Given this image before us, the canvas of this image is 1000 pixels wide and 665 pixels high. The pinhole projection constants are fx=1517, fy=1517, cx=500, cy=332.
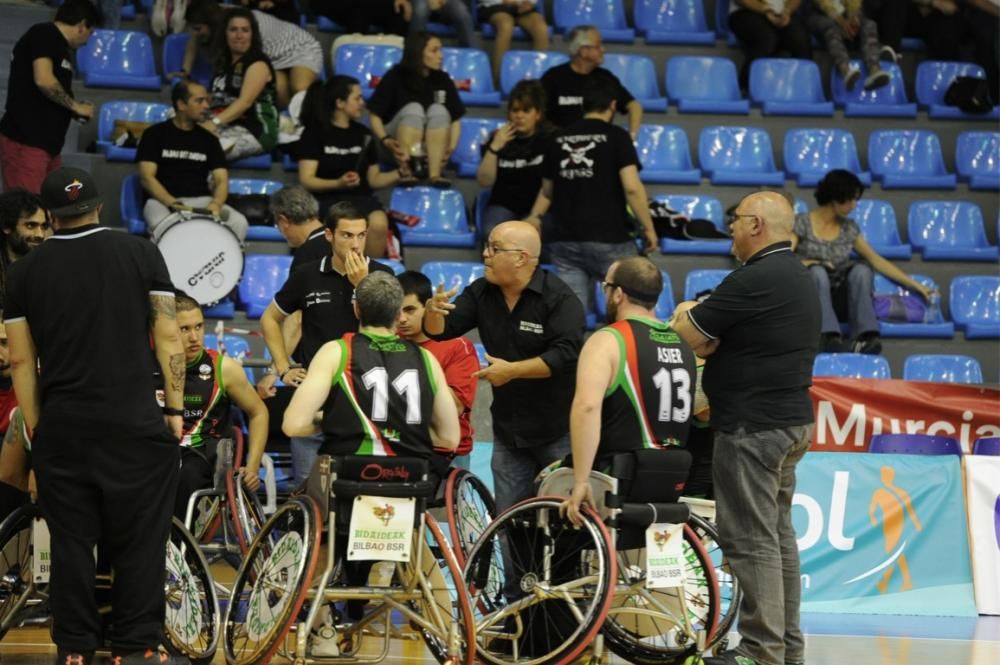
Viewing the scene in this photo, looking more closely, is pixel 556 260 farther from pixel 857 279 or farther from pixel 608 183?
pixel 857 279

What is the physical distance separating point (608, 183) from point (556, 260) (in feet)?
2.18

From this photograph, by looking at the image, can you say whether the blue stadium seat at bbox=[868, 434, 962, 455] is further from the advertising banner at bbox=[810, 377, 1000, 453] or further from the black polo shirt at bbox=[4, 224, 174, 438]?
the black polo shirt at bbox=[4, 224, 174, 438]

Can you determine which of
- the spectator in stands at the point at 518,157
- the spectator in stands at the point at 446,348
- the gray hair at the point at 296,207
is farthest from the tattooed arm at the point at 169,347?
the spectator in stands at the point at 518,157

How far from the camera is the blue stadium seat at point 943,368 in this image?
11117mm

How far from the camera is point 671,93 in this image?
42.2 ft

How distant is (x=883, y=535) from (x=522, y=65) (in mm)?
5618

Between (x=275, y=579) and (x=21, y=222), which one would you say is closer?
(x=275, y=579)

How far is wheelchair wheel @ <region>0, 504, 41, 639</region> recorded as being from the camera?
Result: 6086mm

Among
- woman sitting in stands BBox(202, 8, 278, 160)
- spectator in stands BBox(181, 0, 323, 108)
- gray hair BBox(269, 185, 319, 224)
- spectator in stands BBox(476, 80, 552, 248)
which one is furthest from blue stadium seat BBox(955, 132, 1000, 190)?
gray hair BBox(269, 185, 319, 224)

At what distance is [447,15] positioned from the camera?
1286cm

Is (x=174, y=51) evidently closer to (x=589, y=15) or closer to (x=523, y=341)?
(x=589, y=15)

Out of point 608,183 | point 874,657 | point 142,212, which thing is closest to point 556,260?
point 608,183

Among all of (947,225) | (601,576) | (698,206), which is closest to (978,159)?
(947,225)

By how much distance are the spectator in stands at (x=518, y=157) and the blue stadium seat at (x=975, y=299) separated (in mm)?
3375
